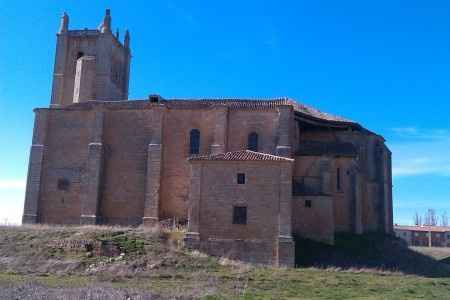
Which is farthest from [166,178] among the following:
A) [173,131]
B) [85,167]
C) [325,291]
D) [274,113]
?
[325,291]

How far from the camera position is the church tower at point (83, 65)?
3972 centimetres

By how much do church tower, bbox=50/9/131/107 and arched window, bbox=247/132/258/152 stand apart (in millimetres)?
14409

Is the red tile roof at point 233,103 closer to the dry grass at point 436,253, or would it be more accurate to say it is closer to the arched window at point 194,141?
the arched window at point 194,141

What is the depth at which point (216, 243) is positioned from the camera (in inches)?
989

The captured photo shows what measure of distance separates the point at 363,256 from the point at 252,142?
31.5ft

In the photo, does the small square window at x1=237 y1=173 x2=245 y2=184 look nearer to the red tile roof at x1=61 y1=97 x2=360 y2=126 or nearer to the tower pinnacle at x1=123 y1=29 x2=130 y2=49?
the red tile roof at x1=61 y1=97 x2=360 y2=126

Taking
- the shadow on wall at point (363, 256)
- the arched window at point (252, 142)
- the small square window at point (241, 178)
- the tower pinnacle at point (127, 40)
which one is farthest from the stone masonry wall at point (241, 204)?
the tower pinnacle at point (127, 40)

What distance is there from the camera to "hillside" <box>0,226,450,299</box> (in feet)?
55.8

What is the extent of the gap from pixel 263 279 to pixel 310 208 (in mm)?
9653

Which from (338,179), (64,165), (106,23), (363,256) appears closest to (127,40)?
(106,23)

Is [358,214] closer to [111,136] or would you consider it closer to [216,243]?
[216,243]

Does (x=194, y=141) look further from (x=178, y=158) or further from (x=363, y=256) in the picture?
(x=363, y=256)

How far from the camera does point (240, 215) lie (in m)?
25.5

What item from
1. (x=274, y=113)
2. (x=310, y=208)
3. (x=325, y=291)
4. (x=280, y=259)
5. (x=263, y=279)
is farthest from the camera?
(x=274, y=113)
